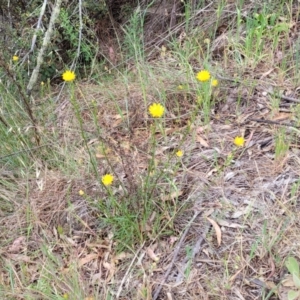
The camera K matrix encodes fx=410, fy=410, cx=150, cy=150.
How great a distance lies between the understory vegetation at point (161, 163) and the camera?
1.70 metres

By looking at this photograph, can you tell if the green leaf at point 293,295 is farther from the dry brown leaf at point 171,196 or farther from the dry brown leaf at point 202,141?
the dry brown leaf at point 202,141

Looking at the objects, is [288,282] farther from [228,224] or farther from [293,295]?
[228,224]

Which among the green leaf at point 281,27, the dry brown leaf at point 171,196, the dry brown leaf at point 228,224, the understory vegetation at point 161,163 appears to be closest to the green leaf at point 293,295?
the understory vegetation at point 161,163

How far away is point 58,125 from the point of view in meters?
2.51

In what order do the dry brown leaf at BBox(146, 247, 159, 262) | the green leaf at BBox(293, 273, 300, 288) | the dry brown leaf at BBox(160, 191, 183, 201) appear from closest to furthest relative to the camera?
1. the green leaf at BBox(293, 273, 300, 288)
2. the dry brown leaf at BBox(146, 247, 159, 262)
3. the dry brown leaf at BBox(160, 191, 183, 201)

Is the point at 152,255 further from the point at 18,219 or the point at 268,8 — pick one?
the point at 268,8

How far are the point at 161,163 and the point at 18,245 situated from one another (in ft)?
2.62

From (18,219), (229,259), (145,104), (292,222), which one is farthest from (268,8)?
(18,219)

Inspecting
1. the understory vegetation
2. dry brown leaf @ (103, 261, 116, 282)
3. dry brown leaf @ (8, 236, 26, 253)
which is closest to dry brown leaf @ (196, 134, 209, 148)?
the understory vegetation

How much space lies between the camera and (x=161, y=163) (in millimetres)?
2074

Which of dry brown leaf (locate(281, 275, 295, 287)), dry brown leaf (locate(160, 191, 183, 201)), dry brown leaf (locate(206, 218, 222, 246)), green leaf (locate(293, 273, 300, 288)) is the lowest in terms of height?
dry brown leaf (locate(281, 275, 295, 287))

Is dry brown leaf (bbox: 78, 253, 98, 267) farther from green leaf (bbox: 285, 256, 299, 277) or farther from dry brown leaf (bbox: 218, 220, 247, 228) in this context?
green leaf (bbox: 285, 256, 299, 277)

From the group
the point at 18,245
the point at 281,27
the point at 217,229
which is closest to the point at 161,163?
the point at 217,229

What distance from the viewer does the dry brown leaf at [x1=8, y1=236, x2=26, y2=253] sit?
1.96m
